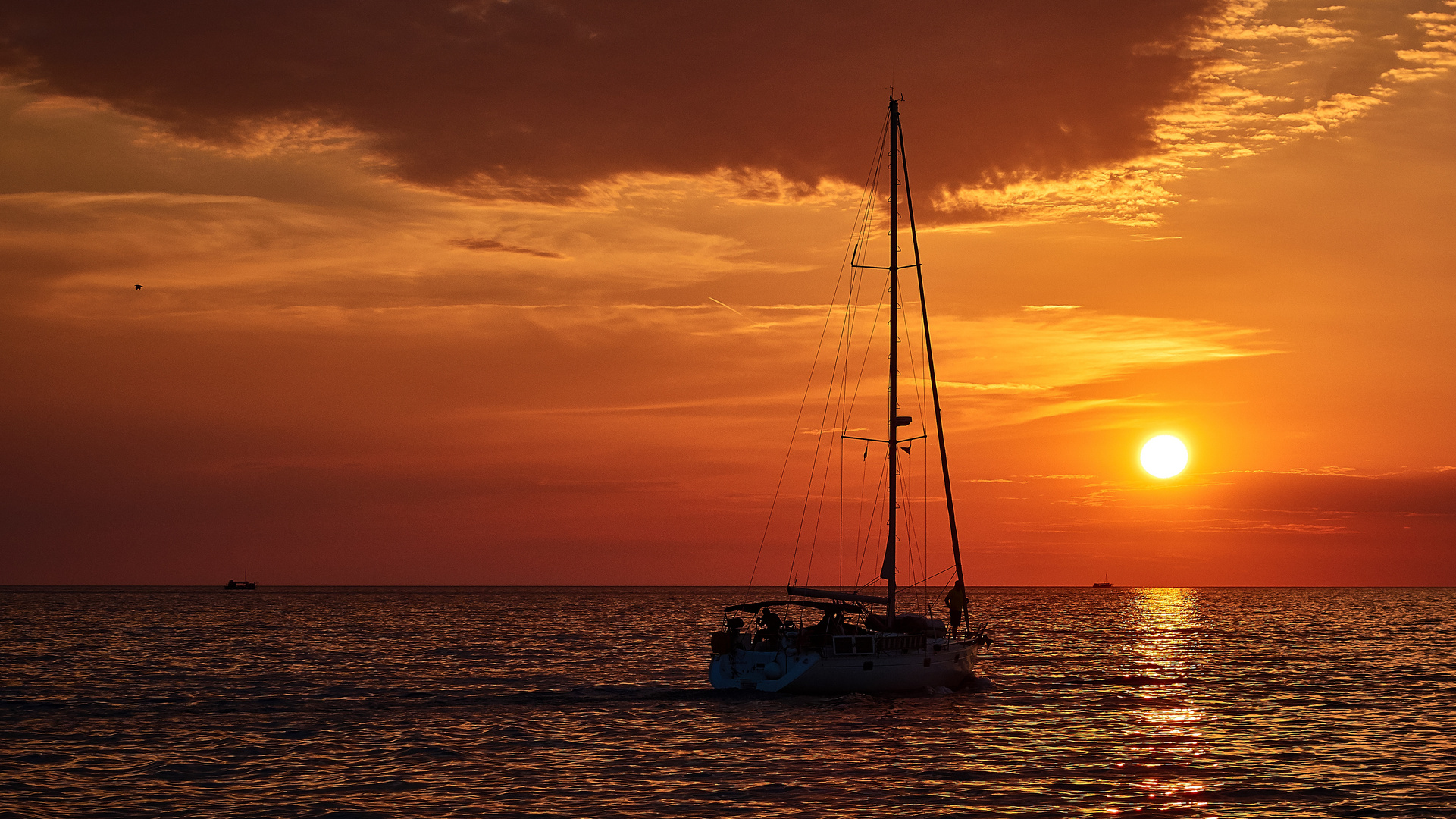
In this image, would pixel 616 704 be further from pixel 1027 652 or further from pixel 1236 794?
pixel 1027 652

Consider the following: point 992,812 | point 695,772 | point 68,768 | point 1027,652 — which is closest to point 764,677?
point 695,772

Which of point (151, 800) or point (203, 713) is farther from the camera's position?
point (203, 713)

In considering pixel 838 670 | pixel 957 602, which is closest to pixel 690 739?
pixel 838 670

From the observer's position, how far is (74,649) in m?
92.9

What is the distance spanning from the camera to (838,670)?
50750mm

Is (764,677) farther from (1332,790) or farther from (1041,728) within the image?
(1332,790)

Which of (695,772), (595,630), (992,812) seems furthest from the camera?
(595,630)

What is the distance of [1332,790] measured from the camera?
33344 mm

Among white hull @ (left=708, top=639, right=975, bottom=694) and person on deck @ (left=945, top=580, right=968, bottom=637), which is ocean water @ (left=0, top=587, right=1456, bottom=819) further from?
person on deck @ (left=945, top=580, right=968, bottom=637)

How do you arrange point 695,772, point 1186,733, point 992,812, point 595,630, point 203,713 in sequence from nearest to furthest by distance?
point 992,812
point 695,772
point 1186,733
point 203,713
point 595,630

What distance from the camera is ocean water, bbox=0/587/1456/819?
31750mm

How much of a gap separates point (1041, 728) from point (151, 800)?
1192 inches

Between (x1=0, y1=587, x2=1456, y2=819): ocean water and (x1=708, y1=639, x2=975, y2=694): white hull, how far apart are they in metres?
0.91

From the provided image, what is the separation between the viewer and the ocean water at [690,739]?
3175cm
